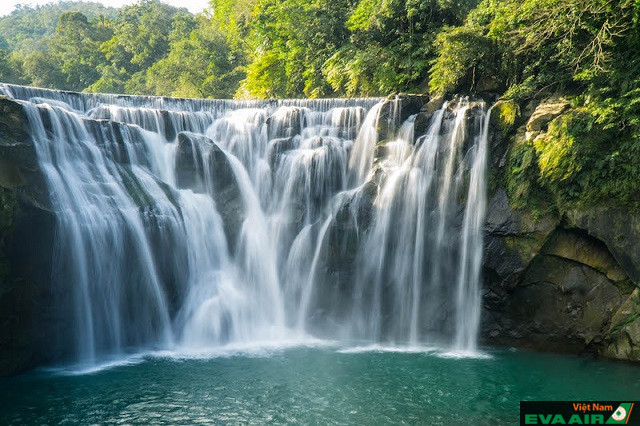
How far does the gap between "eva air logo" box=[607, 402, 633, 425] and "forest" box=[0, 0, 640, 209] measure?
455cm

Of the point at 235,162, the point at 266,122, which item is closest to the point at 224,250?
the point at 235,162

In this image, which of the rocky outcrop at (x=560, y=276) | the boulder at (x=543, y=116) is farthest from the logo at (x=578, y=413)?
the boulder at (x=543, y=116)

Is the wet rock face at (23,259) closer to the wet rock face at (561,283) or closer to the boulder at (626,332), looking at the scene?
the wet rock face at (561,283)

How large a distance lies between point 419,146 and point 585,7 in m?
5.15

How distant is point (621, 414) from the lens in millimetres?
9180

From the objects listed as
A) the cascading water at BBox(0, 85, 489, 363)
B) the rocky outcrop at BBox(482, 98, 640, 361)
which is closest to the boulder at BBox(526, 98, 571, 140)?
the rocky outcrop at BBox(482, 98, 640, 361)

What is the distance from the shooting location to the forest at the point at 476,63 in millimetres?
11609

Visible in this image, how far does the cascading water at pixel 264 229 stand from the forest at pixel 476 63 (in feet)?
6.74

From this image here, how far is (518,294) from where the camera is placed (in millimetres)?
12539

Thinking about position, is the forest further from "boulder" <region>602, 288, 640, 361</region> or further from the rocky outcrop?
"boulder" <region>602, 288, 640, 361</region>

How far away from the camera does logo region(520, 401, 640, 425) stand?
874 centimetres

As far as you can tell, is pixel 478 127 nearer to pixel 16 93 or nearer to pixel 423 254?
pixel 423 254

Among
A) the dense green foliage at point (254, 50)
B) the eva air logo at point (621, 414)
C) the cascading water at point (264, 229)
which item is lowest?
the eva air logo at point (621, 414)

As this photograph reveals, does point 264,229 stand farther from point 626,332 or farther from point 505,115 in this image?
point 626,332
